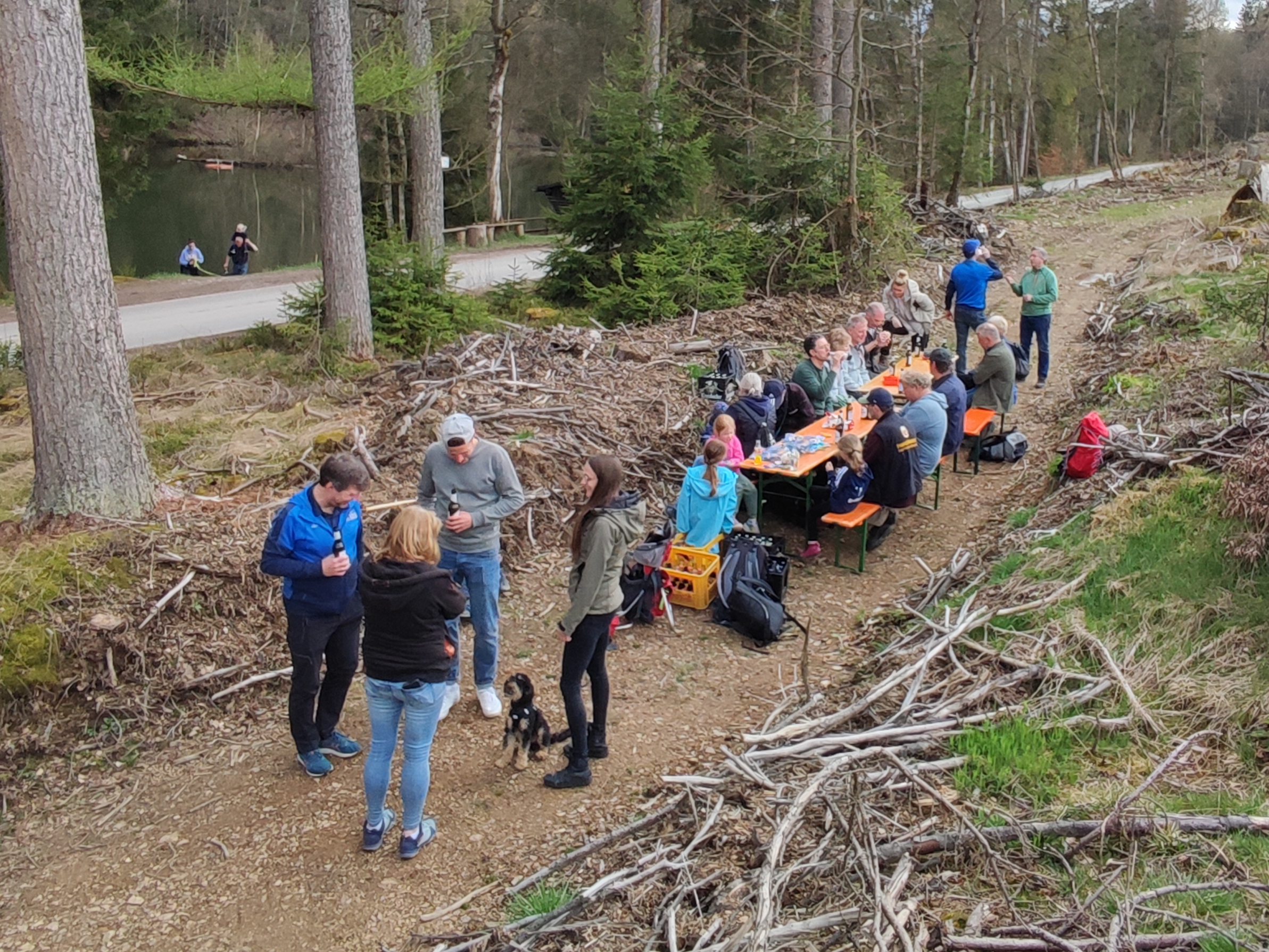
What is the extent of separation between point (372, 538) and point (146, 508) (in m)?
1.57

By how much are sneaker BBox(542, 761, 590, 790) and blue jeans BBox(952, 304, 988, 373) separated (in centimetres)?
797

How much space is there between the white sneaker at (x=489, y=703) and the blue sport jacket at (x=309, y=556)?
1116 millimetres

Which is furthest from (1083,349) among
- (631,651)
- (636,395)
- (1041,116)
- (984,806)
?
(1041,116)

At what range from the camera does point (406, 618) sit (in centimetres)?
457

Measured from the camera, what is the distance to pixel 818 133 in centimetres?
1625

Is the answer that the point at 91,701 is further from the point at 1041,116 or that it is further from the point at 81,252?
the point at 1041,116

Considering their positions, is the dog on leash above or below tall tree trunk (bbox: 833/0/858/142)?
below

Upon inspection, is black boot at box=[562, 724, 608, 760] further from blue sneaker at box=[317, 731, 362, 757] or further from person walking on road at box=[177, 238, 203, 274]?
person walking on road at box=[177, 238, 203, 274]

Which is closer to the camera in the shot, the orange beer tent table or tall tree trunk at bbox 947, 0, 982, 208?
the orange beer tent table

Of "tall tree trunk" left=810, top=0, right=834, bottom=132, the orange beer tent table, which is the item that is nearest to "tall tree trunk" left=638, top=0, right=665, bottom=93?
"tall tree trunk" left=810, top=0, right=834, bottom=132

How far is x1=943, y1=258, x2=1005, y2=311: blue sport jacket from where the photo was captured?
11.9m

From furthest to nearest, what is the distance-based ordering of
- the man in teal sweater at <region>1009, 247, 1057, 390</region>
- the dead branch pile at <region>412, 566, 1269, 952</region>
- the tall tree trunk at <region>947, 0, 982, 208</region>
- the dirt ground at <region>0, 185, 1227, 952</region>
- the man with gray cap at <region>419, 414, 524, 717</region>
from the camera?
the tall tree trunk at <region>947, 0, 982, 208</region> → the man in teal sweater at <region>1009, 247, 1057, 390</region> → the man with gray cap at <region>419, 414, 524, 717</region> → the dirt ground at <region>0, 185, 1227, 952</region> → the dead branch pile at <region>412, 566, 1269, 952</region>

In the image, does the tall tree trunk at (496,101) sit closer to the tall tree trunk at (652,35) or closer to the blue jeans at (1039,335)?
the tall tree trunk at (652,35)

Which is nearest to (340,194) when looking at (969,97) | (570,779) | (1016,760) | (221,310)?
(221,310)
